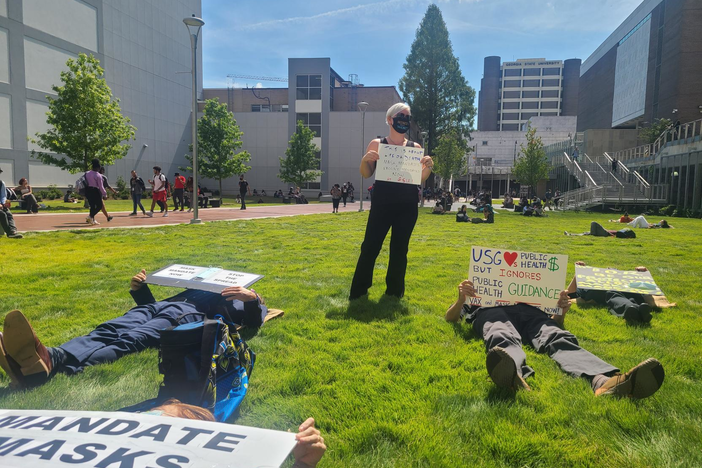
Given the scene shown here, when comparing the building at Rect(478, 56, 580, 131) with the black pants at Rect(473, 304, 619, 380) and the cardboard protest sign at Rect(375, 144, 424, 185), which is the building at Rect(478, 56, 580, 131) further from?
the black pants at Rect(473, 304, 619, 380)

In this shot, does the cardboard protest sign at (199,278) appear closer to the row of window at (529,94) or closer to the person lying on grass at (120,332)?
the person lying on grass at (120,332)

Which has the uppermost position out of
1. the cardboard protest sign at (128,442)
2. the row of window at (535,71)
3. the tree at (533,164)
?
the row of window at (535,71)

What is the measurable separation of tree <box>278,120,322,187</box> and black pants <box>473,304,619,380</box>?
153 feet

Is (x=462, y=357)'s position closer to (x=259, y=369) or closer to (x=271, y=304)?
(x=259, y=369)

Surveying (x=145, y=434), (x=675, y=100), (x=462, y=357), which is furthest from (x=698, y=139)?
(x=145, y=434)

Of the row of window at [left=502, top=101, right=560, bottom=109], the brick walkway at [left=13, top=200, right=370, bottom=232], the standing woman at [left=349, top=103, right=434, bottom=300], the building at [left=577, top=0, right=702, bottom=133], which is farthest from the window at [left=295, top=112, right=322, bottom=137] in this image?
the row of window at [left=502, top=101, right=560, bottom=109]

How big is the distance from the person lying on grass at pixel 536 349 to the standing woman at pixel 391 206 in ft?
4.02

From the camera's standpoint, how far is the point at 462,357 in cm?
354

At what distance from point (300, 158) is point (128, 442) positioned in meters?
49.1

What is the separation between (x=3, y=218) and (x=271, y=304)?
8.99 metres

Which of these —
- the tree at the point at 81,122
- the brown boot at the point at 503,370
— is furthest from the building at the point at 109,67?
the brown boot at the point at 503,370

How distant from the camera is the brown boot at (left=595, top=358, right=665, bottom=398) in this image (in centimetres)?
268

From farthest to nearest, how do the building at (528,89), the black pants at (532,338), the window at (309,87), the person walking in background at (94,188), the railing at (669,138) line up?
the building at (528,89)
the window at (309,87)
the railing at (669,138)
the person walking in background at (94,188)
the black pants at (532,338)

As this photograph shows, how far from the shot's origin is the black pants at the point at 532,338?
10.4 feet
